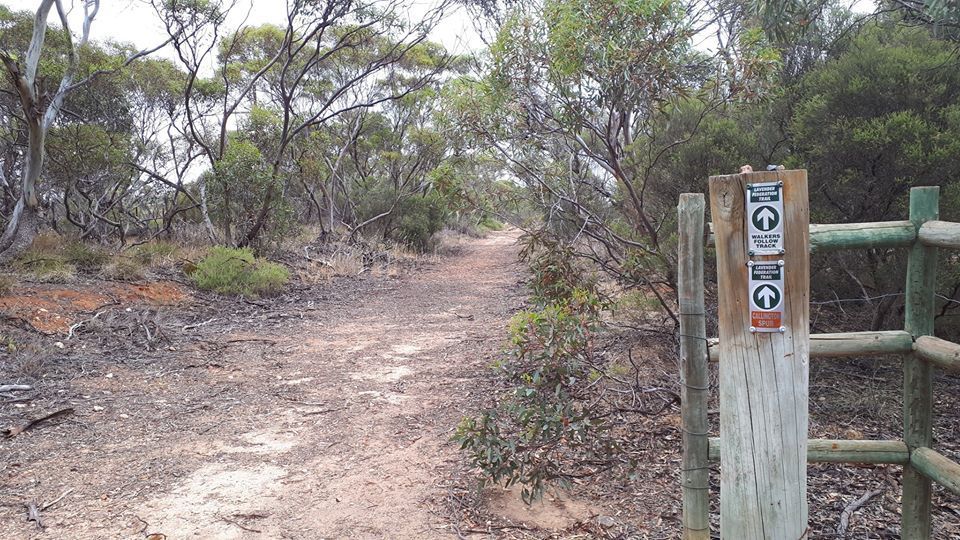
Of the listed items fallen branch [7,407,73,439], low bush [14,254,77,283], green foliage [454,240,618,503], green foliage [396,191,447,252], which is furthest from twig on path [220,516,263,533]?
green foliage [396,191,447,252]

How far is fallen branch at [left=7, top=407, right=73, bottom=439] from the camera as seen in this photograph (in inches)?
174

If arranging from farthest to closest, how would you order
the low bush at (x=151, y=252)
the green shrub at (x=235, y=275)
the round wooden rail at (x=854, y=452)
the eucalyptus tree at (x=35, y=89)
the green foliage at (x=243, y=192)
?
the green foliage at (x=243, y=192)
the low bush at (x=151, y=252)
the green shrub at (x=235, y=275)
the eucalyptus tree at (x=35, y=89)
the round wooden rail at (x=854, y=452)

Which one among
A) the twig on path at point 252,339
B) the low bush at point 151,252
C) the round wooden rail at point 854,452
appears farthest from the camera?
the low bush at point 151,252

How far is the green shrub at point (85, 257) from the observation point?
1055cm

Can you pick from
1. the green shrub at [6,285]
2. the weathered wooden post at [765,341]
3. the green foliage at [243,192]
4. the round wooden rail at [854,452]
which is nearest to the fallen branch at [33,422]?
the green shrub at [6,285]

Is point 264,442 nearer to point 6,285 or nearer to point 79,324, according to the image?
point 79,324

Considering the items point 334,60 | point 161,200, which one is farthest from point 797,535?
point 161,200

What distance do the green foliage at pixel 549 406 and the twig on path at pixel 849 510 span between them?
3.83 feet

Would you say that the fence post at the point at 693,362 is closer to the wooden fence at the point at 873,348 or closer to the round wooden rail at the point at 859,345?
the wooden fence at the point at 873,348

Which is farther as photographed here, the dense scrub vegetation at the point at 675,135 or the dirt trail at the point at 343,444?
the dense scrub vegetation at the point at 675,135

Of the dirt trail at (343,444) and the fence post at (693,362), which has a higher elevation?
the fence post at (693,362)

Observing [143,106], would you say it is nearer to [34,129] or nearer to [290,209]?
[290,209]

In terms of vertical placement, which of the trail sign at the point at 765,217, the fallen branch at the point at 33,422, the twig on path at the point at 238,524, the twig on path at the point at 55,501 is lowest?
the twig on path at the point at 238,524

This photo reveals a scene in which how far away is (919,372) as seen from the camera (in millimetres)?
2426
